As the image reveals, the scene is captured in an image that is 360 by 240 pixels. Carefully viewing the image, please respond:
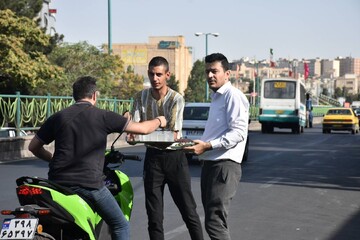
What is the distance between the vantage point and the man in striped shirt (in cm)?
612

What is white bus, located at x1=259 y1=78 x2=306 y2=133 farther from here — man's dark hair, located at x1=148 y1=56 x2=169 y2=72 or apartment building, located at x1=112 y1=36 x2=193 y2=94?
apartment building, located at x1=112 y1=36 x2=193 y2=94

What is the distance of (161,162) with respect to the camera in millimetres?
6105

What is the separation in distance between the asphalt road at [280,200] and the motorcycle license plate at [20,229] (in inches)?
133

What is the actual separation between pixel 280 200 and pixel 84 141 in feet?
22.6

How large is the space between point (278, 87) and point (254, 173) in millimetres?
28272

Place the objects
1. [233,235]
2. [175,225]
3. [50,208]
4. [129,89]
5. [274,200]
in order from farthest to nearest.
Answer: [129,89]
[274,200]
[175,225]
[233,235]
[50,208]

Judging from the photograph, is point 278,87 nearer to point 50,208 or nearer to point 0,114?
point 0,114

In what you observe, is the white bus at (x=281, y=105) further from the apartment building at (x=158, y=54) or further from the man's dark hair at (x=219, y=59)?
the apartment building at (x=158, y=54)

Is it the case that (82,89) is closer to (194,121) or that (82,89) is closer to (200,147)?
(200,147)

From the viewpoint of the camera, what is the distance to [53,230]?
5.09 meters

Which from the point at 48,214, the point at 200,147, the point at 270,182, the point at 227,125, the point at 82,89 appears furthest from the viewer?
the point at 270,182

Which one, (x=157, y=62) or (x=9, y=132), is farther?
(x=9, y=132)

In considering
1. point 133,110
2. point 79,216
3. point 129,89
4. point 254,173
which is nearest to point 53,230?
point 79,216

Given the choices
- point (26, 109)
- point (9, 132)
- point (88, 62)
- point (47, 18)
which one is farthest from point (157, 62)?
point (47, 18)
